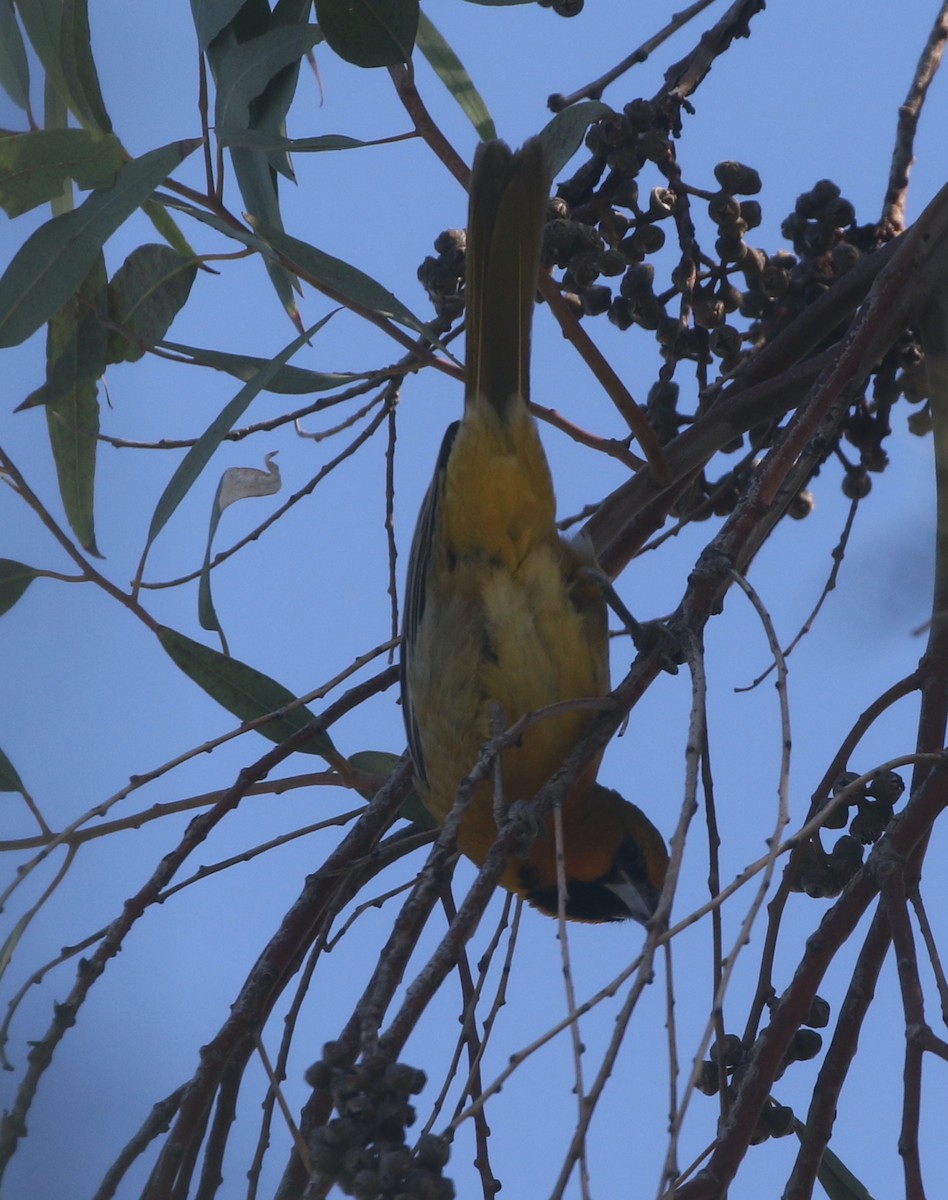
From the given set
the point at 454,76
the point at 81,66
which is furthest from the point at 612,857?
the point at 81,66

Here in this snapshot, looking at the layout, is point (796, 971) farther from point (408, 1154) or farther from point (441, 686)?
point (441, 686)

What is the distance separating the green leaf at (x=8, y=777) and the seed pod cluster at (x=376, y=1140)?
142cm

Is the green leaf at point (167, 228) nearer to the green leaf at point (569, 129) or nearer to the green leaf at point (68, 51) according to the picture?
the green leaf at point (68, 51)

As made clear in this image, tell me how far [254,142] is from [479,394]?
815 mm

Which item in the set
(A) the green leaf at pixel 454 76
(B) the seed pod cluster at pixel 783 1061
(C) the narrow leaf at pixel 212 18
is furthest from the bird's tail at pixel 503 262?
(B) the seed pod cluster at pixel 783 1061

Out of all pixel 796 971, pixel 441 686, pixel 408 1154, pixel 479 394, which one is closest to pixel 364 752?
pixel 441 686

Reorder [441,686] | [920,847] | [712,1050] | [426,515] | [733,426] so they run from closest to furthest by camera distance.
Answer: [920,847] < [712,1050] < [733,426] < [441,686] < [426,515]

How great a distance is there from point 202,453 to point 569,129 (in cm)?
90

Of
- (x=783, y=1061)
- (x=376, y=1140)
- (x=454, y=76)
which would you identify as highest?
(x=454, y=76)

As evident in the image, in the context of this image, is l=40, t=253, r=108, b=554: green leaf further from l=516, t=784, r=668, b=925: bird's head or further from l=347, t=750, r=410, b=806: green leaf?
l=516, t=784, r=668, b=925: bird's head

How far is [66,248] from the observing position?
2.38 metres

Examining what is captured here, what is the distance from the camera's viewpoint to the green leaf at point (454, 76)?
2854 millimetres

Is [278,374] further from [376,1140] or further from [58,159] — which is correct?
[376,1140]

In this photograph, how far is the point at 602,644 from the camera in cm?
Answer: 307
